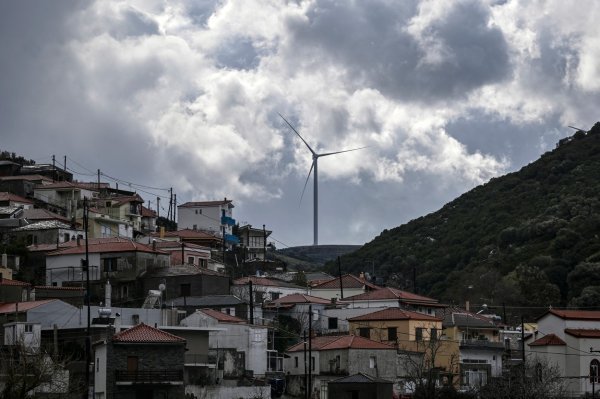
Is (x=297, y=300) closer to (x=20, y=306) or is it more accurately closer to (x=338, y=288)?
(x=338, y=288)

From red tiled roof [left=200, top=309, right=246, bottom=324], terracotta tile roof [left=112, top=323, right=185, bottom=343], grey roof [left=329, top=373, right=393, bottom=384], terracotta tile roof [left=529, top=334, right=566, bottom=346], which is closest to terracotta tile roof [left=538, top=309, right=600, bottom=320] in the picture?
terracotta tile roof [left=529, top=334, right=566, bottom=346]

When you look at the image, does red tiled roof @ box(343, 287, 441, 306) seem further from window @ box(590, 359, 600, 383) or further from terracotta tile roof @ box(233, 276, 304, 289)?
window @ box(590, 359, 600, 383)

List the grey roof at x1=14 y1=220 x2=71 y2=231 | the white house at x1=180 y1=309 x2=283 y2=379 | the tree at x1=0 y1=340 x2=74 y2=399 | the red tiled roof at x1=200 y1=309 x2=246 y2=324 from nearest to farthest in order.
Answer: the tree at x1=0 y1=340 x2=74 y2=399
the white house at x1=180 y1=309 x2=283 y2=379
the red tiled roof at x1=200 y1=309 x2=246 y2=324
the grey roof at x1=14 y1=220 x2=71 y2=231

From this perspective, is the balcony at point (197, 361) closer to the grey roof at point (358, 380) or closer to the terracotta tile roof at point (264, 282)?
the grey roof at point (358, 380)

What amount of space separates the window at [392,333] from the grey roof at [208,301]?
40.5 ft

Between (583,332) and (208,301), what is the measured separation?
99.4 ft

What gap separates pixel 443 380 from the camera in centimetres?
9531

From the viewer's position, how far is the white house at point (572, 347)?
316 ft

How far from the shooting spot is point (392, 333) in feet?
323

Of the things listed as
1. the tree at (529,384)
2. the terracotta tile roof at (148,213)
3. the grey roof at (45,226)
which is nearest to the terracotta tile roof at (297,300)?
the tree at (529,384)

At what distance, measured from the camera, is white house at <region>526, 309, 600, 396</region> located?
96250 millimetres

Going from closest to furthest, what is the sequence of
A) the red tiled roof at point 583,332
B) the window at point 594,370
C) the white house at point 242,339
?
the white house at point 242,339 → the window at point 594,370 → the red tiled roof at point 583,332

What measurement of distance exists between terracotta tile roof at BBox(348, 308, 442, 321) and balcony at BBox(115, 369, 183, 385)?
2692 cm

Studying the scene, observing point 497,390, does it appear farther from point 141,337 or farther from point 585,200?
point 585,200
